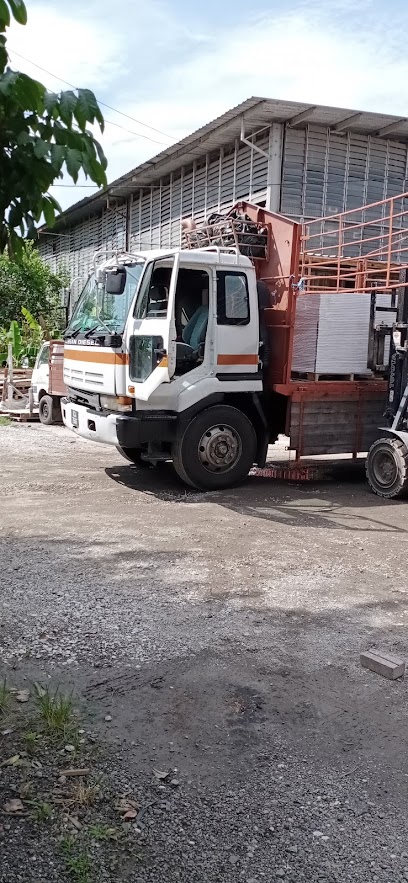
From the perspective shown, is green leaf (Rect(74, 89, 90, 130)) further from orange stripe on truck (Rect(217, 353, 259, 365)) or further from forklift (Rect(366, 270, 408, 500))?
forklift (Rect(366, 270, 408, 500))

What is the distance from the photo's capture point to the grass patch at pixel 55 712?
3.57m

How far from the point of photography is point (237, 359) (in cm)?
937

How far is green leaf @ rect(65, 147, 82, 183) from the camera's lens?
2369mm

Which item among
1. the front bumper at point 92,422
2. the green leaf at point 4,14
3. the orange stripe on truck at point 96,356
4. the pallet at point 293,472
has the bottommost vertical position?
the pallet at point 293,472

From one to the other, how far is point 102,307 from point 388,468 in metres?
4.13

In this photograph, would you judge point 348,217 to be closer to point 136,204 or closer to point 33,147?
point 136,204

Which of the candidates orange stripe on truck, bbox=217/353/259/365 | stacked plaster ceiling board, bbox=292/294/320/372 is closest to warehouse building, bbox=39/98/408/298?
stacked plaster ceiling board, bbox=292/294/320/372

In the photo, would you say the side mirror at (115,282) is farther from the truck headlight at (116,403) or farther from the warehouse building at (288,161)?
the warehouse building at (288,161)

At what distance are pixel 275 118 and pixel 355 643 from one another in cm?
Answer: 1422

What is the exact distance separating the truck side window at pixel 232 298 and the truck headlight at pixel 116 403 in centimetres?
150

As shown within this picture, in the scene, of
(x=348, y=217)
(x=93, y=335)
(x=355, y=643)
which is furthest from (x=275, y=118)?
(x=355, y=643)

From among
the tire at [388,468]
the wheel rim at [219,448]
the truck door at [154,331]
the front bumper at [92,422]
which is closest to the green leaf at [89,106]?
the truck door at [154,331]

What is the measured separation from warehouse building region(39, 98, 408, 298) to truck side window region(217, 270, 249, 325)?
7.27 m

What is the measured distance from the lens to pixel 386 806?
123 inches
